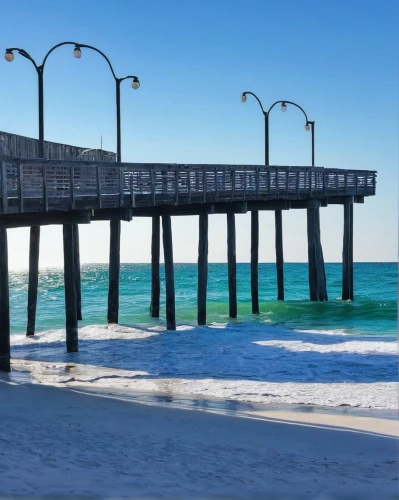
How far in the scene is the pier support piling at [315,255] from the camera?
108 ft

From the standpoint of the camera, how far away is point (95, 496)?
25.5ft

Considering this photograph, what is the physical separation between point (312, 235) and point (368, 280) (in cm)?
5489

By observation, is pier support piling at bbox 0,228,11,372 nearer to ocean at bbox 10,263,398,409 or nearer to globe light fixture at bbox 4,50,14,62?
ocean at bbox 10,263,398,409

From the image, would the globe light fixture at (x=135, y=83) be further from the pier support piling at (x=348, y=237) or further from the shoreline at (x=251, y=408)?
the pier support piling at (x=348, y=237)

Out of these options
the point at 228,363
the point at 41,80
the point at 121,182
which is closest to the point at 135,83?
the point at 41,80

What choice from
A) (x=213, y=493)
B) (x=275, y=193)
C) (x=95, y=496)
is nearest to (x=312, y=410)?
(x=213, y=493)

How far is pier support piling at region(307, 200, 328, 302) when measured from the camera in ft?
108

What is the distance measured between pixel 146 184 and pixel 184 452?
42.3 ft

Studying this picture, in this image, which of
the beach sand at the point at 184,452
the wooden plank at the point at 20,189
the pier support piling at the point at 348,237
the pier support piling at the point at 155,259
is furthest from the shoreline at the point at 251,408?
the pier support piling at the point at 348,237

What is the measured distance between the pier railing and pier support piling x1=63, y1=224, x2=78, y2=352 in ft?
4.77

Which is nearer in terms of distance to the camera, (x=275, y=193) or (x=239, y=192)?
(x=239, y=192)

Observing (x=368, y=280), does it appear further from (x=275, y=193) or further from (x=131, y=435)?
(x=131, y=435)

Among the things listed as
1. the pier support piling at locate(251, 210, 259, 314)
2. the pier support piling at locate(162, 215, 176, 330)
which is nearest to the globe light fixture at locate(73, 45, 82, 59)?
the pier support piling at locate(162, 215, 176, 330)

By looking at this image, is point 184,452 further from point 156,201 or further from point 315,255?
point 315,255
